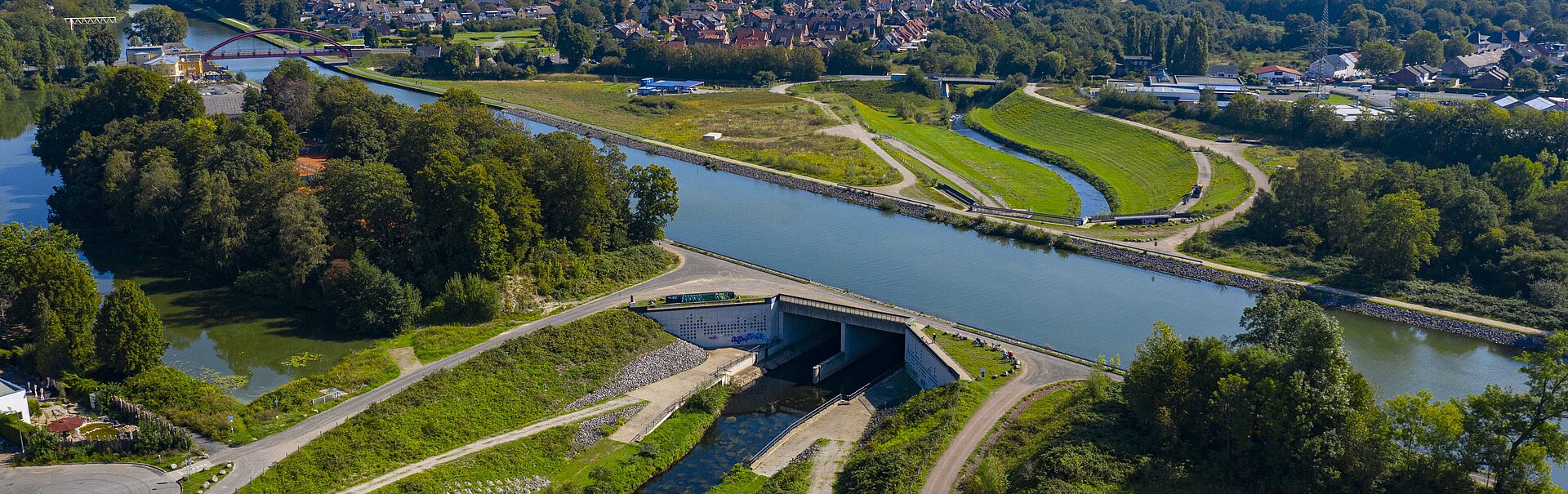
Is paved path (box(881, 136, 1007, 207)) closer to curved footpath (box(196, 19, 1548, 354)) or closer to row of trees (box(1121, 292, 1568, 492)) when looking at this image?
curved footpath (box(196, 19, 1548, 354))

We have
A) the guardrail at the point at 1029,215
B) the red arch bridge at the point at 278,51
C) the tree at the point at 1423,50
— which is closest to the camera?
the guardrail at the point at 1029,215

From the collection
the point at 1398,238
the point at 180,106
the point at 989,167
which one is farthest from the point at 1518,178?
the point at 180,106

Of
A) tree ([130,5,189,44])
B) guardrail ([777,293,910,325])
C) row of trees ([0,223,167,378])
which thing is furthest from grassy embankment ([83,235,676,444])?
tree ([130,5,189,44])

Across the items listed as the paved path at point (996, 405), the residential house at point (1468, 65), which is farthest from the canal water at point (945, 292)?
the residential house at point (1468, 65)

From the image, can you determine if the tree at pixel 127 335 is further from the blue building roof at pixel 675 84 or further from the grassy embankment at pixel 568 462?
the blue building roof at pixel 675 84

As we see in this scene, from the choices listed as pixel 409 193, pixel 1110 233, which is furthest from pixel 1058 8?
pixel 409 193

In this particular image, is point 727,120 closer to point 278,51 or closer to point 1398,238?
point 1398,238
